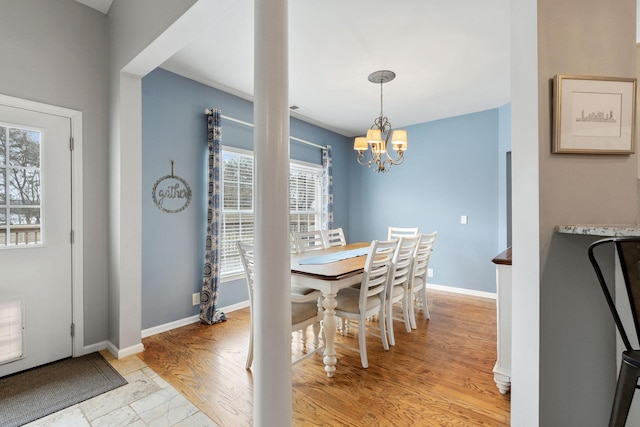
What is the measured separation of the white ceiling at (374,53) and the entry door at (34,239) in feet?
4.00

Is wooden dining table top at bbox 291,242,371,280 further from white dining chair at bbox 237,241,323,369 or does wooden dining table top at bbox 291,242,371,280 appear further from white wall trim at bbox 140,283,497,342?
white wall trim at bbox 140,283,497,342

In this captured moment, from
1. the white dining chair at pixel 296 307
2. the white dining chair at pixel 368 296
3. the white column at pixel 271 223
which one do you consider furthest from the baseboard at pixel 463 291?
the white column at pixel 271 223

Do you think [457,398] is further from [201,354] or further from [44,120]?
[44,120]

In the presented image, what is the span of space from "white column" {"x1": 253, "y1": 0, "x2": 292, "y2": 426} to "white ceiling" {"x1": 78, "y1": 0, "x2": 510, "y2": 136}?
0.62 m

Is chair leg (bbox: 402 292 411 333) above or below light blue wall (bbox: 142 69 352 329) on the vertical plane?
below

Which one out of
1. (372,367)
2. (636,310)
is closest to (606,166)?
(636,310)

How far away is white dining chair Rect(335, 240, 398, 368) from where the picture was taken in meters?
2.18

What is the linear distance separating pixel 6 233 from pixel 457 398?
10.7ft

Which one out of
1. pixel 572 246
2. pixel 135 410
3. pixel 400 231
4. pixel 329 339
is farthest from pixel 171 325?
pixel 572 246

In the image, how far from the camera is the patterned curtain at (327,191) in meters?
4.86

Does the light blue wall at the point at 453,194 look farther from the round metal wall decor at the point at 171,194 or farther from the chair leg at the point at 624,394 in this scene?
the chair leg at the point at 624,394

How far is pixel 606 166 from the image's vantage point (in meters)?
1.19

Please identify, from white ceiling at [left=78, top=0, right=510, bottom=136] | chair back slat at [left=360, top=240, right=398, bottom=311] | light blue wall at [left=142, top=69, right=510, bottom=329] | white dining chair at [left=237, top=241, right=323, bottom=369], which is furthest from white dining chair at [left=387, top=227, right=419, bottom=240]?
white dining chair at [left=237, top=241, right=323, bottom=369]

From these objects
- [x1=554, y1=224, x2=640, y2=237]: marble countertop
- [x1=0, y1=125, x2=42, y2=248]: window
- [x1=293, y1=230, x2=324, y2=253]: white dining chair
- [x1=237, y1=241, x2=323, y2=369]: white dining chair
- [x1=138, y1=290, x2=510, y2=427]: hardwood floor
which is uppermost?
[x1=0, y1=125, x2=42, y2=248]: window
